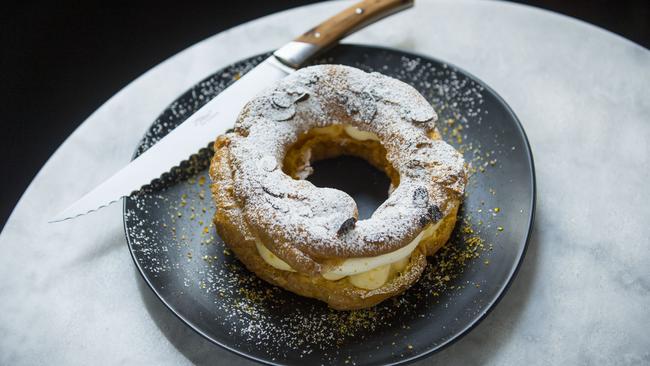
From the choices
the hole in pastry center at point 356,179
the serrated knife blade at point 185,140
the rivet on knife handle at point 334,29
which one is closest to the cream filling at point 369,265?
the hole in pastry center at point 356,179

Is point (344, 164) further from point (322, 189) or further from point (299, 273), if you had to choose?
point (299, 273)

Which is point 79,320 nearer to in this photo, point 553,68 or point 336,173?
point 336,173

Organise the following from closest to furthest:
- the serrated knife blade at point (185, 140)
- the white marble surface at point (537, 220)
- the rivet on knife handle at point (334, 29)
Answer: the white marble surface at point (537, 220) → the serrated knife blade at point (185, 140) → the rivet on knife handle at point (334, 29)

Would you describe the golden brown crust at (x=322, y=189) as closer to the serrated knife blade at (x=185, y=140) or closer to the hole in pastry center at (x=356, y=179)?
the hole in pastry center at (x=356, y=179)

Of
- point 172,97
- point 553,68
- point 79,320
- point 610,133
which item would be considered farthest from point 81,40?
point 610,133

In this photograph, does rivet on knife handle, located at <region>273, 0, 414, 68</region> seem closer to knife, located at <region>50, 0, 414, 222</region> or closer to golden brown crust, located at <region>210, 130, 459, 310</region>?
knife, located at <region>50, 0, 414, 222</region>

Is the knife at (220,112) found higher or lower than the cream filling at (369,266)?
higher

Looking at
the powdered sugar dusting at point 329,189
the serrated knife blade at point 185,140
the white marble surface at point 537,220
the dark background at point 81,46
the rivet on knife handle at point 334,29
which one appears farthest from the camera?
the dark background at point 81,46

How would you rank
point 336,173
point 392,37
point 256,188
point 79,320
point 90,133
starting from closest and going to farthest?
point 256,188, point 79,320, point 336,173, point 90,133, point 392,37
